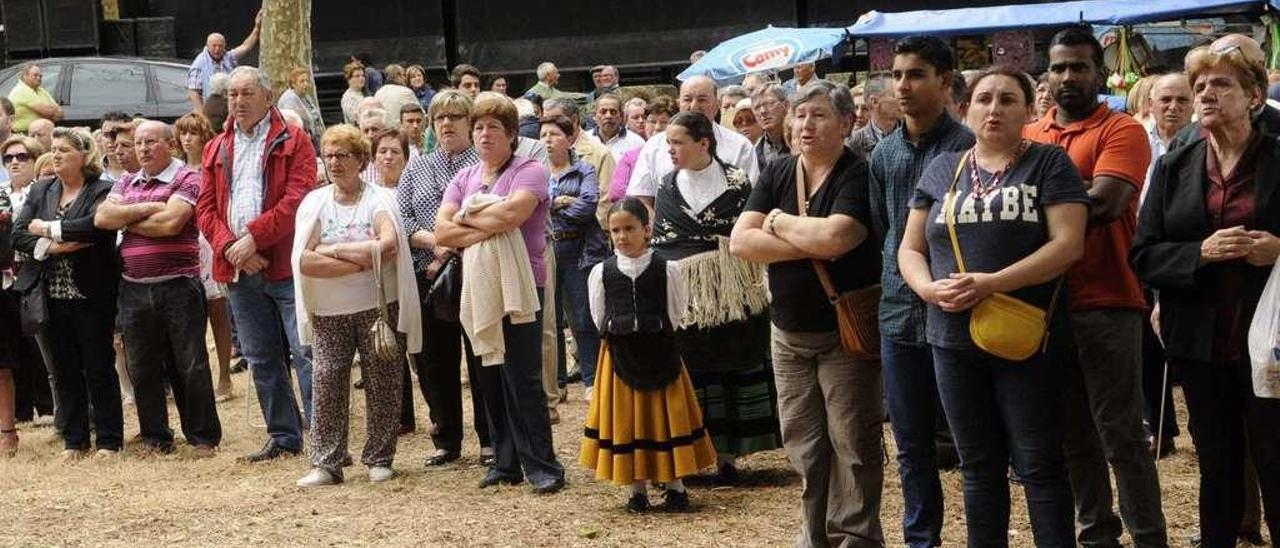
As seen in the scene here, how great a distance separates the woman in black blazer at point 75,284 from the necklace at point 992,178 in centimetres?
595

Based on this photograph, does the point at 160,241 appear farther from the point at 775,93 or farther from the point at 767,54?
the point at 767,54

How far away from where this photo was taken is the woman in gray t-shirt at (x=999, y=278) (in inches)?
216

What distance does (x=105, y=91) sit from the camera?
19.6 meters

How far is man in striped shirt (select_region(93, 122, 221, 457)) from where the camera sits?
975cm

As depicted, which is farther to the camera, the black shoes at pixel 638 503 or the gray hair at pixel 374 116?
the gray hair at pixel 374 116

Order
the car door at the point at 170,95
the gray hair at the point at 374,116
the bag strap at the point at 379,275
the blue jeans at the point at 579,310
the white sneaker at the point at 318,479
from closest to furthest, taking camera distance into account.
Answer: the bag strap at the point at 379,275, the white sneaker at the point at 318,479, the gray hair at the point at 374,116, the blue jeans at the point at 579,310, the car door at the point at 170,95

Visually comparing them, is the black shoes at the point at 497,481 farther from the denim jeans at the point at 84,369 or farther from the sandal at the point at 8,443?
the sandal at the point at 8,443

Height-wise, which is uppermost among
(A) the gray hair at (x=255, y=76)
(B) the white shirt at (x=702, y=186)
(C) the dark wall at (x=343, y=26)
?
(C) the dark wall at (x=343, y=26)

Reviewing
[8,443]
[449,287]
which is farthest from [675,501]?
[8,443]

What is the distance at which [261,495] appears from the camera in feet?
28.2

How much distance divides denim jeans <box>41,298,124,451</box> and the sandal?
1.08 ft

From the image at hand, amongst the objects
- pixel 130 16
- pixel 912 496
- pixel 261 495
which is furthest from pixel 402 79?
pixel 912 496

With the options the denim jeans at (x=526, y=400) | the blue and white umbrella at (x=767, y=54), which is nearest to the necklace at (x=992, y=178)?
the denim jeans at (x=526, y=400)

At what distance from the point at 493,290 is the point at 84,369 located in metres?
3.37
